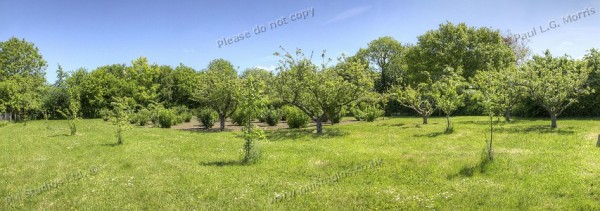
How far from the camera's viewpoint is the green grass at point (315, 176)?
35.7ft

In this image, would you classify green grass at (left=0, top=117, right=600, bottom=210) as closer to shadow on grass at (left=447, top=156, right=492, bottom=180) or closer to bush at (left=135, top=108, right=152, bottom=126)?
shadow on grass at (left=447, top=156, right=492, bottom=180)

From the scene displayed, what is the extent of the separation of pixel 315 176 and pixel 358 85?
1525 centimetres

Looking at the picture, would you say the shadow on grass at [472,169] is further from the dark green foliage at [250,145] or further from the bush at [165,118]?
the bush at [165,118]

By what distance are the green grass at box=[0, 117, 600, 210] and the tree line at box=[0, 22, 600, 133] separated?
2.89m

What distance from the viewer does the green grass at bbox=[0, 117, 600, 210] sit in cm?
1088

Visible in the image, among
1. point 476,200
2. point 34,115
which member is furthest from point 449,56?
point 34,115

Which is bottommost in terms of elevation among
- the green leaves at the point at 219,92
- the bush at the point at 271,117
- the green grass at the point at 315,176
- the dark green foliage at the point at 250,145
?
the green grass at the point at 315,176

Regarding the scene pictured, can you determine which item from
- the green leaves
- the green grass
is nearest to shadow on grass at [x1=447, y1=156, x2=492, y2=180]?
the green grass

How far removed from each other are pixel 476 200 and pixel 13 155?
20.6m

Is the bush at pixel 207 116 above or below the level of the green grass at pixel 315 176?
above

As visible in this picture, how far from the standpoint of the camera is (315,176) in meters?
13.9

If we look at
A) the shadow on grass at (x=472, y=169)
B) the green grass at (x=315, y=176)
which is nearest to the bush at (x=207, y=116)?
the green grass at (x=315, y=176)

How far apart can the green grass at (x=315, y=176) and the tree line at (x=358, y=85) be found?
9.47 ft

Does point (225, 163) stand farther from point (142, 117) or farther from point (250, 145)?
point (142, 117)
